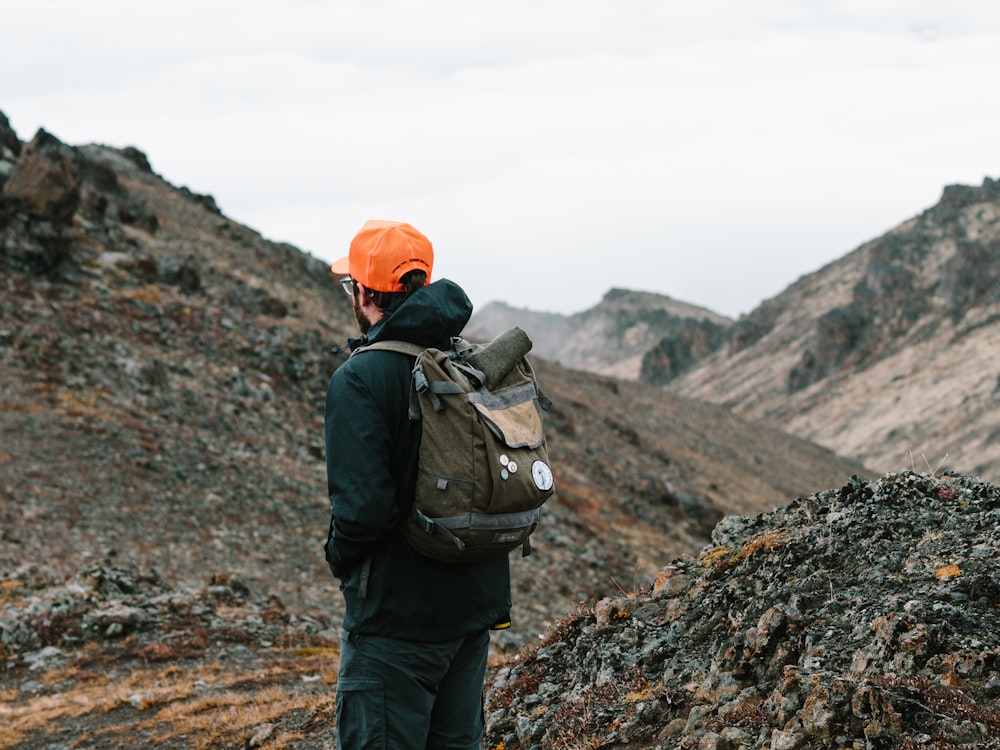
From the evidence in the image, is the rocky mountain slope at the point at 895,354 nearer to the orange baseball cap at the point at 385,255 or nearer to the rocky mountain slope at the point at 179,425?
the rocky mountain slope at the point at 179,425

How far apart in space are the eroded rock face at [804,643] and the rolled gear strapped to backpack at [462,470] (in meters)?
2.25

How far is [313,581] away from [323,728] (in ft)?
41.3

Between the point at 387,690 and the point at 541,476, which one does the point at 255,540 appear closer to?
the point at 387,690

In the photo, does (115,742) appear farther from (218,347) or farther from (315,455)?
(218,347)

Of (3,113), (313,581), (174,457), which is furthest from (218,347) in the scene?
(3,113)

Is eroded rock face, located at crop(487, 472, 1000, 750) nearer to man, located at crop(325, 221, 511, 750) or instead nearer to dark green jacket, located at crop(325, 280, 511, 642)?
man, located at crop(325, 221, 511, 750)

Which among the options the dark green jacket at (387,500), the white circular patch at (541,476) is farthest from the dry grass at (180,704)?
the white circular patch at (541,476)

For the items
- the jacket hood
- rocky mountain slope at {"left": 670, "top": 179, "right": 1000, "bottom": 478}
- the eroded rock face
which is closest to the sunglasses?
the jacket hood

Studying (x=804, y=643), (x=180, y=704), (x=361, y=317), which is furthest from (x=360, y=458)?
(x=180, y=704)

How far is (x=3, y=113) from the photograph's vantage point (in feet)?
122

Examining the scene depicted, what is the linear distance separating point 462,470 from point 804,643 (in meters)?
3.24

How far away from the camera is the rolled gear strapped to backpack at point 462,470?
4125mm

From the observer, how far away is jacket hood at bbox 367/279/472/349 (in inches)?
171

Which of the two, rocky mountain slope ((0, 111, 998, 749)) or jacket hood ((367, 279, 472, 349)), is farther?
rocky mountain slope ((0, 111, 998, 749))
